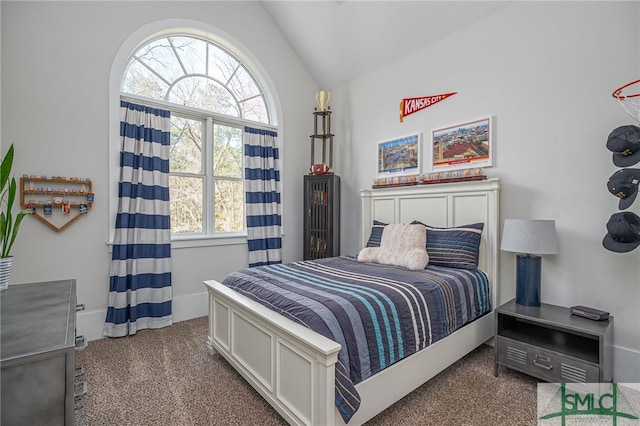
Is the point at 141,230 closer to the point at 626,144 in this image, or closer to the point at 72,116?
the point at 72,116

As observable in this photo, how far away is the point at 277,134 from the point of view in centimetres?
396

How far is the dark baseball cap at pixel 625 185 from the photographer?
1.84 metres

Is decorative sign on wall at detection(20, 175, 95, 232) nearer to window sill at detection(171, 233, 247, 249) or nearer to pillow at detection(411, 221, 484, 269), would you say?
window sill at detection(171, 233, 247, 249)

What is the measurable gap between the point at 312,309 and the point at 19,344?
1.06 metres

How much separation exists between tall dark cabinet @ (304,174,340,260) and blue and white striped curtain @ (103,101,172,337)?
1.61m

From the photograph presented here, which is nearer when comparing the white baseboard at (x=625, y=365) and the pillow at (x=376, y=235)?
the white baseboard at (x=625, y=365)

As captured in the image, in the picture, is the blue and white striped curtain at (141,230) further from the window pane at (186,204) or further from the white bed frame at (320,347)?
the white bed frame at (320,347)

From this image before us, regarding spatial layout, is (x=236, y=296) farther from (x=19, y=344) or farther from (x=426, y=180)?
(x=426, y=180)

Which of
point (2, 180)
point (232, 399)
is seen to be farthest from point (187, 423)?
point (2, 180)

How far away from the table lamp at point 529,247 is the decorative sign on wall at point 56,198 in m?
3.47

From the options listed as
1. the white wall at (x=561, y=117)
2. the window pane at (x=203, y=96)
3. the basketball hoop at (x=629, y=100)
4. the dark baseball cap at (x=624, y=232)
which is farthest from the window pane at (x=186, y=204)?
the basketball hoop at (x=629, y=100)

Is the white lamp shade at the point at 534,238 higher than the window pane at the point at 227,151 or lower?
lower

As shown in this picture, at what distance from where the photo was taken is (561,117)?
2.35 metres

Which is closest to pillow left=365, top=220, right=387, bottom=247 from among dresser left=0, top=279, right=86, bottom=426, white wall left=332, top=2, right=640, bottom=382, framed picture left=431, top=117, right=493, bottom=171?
framed picture left=431, top=117, right=493, bottom=171
